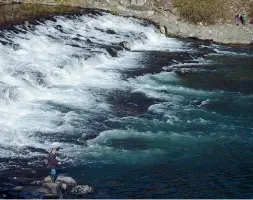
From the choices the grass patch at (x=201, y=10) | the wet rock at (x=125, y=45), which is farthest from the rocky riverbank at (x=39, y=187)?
the grass patch at (x=201, y=10)

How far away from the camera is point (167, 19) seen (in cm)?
4250

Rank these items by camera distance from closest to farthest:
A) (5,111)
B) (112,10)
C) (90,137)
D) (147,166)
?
(147,166) < (90,137) < (5,111) < (112,10)

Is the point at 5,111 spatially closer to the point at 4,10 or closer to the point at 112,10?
the point at 4,10

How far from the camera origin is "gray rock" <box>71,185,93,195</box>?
621 inches

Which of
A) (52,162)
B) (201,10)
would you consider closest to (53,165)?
(52,162)

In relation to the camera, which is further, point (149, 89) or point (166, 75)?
point (166, 75)

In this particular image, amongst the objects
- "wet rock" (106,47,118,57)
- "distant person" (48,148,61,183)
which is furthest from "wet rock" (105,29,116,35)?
"distant person" (48,148,61,183)

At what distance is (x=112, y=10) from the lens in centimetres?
4400

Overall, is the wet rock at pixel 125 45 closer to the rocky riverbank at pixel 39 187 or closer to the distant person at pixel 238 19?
the distant person at pixel 238 19

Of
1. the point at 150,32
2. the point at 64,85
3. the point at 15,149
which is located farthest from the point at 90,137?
the point at 150,32

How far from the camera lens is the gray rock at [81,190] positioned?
1577cm

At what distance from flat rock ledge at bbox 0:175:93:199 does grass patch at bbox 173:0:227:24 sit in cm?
2823

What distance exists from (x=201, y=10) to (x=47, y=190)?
29.7m

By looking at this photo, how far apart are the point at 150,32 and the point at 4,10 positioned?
40.6 feet
